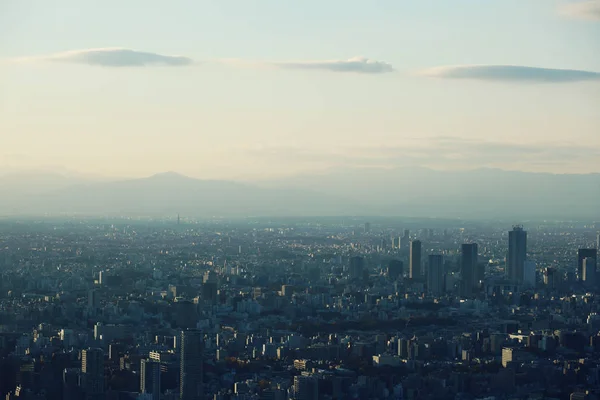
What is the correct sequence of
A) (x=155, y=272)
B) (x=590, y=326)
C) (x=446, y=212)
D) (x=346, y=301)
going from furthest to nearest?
1. (x=446, y=212)
2. (x=155, y=272)
3. (x=346, y=301)
4. (x=590, y=326)

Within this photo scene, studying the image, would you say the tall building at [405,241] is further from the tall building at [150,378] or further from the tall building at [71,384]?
the tall building at [71,384]

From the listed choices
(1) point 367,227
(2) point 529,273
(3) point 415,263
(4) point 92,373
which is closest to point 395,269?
(3) point 415,263

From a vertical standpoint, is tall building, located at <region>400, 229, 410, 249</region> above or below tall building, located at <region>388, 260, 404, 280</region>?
above

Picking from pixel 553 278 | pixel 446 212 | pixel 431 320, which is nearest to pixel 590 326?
pixel 431 320

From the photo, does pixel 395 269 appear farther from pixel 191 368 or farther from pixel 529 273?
pixel 191 368

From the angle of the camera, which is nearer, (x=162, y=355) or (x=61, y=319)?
(x=162, y=355)

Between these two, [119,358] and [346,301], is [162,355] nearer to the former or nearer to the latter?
[119,358]

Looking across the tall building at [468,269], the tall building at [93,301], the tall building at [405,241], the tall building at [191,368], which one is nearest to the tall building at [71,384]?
the tall building at [191,368]

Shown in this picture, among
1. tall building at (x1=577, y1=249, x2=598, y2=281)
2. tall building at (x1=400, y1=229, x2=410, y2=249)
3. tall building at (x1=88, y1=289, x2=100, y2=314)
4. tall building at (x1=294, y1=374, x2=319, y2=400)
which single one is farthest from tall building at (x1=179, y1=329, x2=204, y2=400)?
tall building at (x1=400, y1=229, x2=410, y2=249)

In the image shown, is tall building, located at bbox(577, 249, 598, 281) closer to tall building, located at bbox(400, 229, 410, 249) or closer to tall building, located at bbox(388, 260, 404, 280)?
tall building, located at bbox(388, 260, 404, 280)
